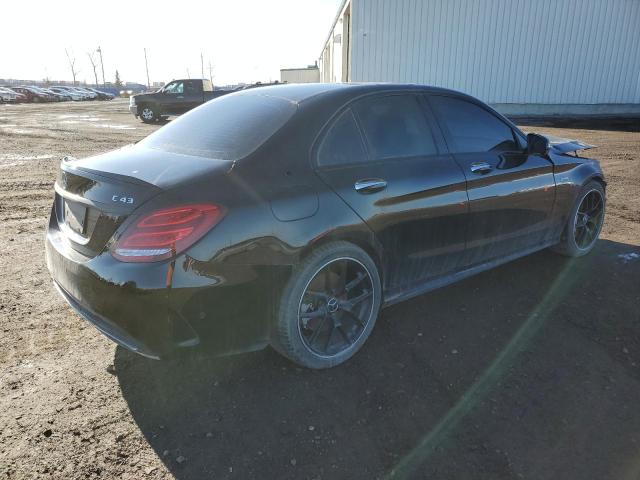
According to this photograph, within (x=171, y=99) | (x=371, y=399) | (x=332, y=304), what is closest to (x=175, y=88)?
(x=171, y=99)

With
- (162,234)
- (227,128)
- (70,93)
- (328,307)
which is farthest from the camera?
(70,93)

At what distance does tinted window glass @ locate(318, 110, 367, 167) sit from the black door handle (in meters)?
0.15

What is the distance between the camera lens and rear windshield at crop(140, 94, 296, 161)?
8.92ft

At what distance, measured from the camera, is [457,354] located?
304 cm

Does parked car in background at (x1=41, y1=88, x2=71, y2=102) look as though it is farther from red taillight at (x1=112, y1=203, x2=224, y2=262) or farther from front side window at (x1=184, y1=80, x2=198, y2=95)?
red taillight at (x1=112, y1=203, x2=224, y2=262)

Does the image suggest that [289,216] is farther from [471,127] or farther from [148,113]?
[148,113]

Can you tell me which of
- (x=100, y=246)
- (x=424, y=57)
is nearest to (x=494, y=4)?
(x=424, y=57)

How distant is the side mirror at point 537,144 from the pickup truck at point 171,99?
59.9 ft

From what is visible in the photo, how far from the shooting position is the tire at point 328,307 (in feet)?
8.52

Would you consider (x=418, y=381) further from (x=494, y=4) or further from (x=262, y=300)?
(x=494, y=4)

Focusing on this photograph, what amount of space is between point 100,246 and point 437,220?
2.11 metres

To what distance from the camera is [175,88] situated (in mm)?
20391

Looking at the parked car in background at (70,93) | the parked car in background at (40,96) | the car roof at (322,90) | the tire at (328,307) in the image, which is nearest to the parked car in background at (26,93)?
the parked car in background at (40,96)

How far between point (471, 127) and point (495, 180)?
458 mm
